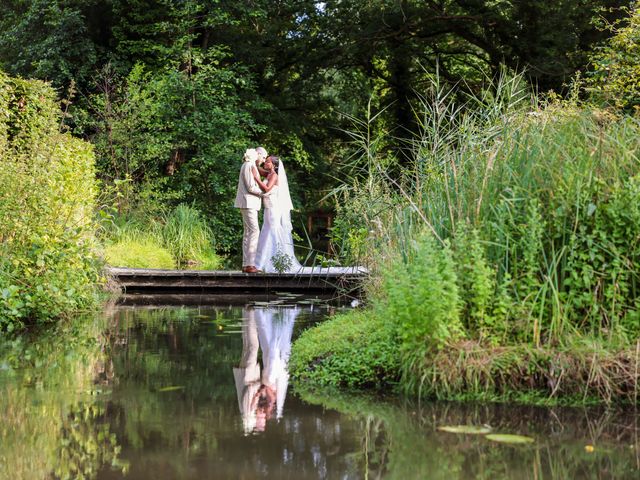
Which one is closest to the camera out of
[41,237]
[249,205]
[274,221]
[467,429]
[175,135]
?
[467,429]

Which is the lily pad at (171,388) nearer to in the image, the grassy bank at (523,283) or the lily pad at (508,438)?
the grassy bank at (523,283)

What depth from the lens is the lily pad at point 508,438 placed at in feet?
17.1

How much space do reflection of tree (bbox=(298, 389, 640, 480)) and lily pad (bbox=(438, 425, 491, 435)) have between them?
0.07 m

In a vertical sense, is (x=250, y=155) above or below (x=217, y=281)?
above

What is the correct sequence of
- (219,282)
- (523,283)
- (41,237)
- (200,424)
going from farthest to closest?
(219,282), (41,237), (523,283), (200,424)

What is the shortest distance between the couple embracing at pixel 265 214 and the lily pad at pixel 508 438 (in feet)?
33.6

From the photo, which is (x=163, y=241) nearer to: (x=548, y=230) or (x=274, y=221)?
(x=274, y=221)

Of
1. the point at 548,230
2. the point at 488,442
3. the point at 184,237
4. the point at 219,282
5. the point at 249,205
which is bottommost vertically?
the point at 488,442

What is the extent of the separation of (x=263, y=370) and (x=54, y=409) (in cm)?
202

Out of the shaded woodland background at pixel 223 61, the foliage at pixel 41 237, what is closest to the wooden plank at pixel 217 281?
the foliage at pixel 41 237

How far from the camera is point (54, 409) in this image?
19.7 ft

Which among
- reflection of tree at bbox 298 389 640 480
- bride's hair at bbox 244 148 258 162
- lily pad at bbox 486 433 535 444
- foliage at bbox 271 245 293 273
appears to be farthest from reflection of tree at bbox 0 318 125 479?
bride's hair at bbox 244 148 258 162

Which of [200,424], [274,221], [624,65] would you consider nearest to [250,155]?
[274,221]

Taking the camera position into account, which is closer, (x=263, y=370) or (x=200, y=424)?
(x=200, y=424)
